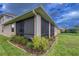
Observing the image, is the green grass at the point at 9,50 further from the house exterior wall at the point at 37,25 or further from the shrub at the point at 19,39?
the house exterior wall at the point at 37,25

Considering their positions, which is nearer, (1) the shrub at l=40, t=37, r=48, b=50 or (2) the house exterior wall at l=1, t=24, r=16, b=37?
(1) the shrub at l=40, t=37, r=48, b=50

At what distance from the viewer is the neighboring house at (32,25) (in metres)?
3.13

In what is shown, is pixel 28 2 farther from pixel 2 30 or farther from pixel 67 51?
pixel 67 51

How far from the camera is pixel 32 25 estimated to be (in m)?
3.15

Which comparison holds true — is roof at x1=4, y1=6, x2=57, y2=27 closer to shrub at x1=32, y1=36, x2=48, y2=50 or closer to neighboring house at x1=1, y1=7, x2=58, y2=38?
neighboring house at x1=1, y1=7, x2=58, y2=38

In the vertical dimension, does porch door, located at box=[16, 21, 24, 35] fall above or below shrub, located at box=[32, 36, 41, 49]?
above

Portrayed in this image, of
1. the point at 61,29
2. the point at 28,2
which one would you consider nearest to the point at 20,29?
the point at 28,2

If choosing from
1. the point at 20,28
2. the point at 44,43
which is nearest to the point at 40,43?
the point at 44,43

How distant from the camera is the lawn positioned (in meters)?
3.11

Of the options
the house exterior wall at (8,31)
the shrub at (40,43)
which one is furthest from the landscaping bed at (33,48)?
the house exterior wall at (8,31)

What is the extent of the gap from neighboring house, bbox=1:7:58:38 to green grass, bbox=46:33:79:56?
203 mm

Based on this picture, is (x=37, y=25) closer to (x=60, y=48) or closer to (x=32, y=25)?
(x=32, y=25)

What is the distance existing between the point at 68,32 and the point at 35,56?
0.67 metres

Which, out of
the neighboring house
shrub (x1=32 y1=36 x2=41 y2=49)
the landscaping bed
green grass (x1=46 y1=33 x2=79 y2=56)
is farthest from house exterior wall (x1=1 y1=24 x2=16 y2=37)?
green grass (x1=46 y1=33 x2=79 y2=56)
